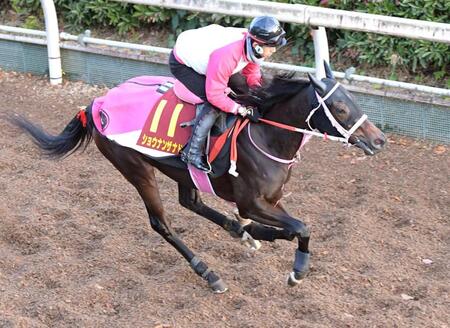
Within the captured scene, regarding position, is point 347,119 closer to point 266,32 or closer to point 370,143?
point 370,143

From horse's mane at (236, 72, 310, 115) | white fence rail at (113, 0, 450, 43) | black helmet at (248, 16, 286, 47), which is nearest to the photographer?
black helmet at (248, 16, 286, 47)

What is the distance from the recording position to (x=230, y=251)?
6617 mm

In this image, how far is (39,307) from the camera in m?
5.81

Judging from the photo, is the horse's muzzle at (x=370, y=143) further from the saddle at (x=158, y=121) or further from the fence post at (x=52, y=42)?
the fence post at (x=52, y=42)

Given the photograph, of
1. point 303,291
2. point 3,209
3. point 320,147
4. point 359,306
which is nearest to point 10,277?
point 3,209

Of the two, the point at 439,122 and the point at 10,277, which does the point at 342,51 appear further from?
the point at 10,277

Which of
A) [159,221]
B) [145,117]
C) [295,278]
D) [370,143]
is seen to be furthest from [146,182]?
[370,143]

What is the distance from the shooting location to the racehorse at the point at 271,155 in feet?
17.6

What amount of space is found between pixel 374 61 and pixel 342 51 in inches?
17.4

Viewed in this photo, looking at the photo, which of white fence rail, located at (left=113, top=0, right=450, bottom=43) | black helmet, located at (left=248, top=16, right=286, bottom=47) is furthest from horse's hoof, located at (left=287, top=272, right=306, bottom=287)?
white fence rail, located at (left=113, top=0, right=450, bottom=43)

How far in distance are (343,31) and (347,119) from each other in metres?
3.79

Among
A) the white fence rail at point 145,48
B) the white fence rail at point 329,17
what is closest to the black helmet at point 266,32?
the white fence rail at point 329,17

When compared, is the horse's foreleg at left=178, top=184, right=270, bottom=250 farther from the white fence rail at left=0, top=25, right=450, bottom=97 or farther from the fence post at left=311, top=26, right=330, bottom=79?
the white fence rail at left=0, top=25, right=450, bottom=97

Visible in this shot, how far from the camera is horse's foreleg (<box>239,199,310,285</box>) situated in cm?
571
